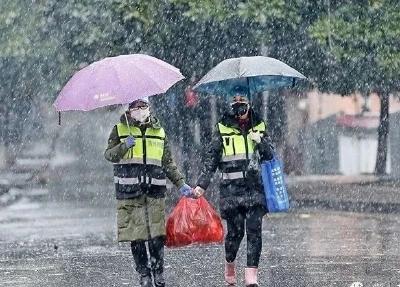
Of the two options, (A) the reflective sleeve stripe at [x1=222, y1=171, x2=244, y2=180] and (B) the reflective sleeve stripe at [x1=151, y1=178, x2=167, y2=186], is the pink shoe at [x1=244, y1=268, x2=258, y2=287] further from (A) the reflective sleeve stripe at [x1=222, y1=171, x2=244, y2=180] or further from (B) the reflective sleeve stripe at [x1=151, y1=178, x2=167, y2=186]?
(B) the reflective sleeve stripe at [x1=151, y1=178, x2=167, y2=186]

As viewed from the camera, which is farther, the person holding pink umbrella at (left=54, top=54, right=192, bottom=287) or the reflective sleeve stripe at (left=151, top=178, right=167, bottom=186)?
the reflective sleeve stripe at (left=151, top=178, right=167, bottom=186)

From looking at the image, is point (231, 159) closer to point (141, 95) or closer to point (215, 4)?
point (141, 95)

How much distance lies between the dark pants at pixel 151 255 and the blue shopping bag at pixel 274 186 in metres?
0.93

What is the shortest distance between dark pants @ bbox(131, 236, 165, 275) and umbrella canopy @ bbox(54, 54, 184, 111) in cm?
124

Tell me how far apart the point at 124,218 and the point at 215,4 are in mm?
11753

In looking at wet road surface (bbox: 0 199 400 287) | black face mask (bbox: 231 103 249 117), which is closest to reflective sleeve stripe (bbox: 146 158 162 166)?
black face mask (bbox: 231 103 249 117)

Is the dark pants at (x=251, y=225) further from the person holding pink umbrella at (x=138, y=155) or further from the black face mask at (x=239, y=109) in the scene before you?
the black face mask at (x=239, y=109)

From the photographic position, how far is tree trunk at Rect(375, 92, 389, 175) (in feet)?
96.2

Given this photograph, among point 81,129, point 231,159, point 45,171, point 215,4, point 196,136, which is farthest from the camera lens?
point 81,129

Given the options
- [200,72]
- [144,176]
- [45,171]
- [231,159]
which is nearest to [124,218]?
[144,176]

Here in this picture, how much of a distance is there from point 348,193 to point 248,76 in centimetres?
1457

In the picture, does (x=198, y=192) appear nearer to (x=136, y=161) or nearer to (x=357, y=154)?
(x=136, y=161)

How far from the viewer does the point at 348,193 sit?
23469 millimetres

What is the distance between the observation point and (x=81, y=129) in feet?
161
